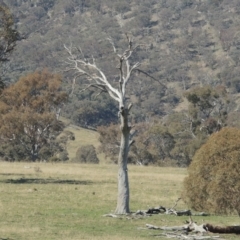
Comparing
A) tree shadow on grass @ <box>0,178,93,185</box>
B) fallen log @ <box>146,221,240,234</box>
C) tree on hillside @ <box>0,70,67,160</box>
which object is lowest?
fallen log @ <box>146,221,240,234</box>

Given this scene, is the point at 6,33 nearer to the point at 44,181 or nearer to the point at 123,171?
the point at 44,181

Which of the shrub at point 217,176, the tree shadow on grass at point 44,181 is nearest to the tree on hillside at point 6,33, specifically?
the tree shadow on grass at point 44,181

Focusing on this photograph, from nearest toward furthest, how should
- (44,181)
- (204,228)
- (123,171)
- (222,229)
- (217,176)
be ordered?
(204,228) → (222,229) → (217,176) → (123,171) → (44,181)

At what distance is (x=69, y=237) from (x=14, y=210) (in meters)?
6.70

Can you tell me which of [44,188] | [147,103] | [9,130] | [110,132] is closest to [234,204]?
[44,188]

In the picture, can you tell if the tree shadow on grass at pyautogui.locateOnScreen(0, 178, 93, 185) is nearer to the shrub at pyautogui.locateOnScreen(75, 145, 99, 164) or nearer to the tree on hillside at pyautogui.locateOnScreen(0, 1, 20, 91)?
the tree on hillside at pyautogui.locateOnScreen(0, 1, 20, 91)

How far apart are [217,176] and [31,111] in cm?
5185

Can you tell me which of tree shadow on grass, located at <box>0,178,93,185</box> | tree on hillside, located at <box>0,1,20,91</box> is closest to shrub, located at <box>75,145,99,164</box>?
tree on hillside, located at <box>0,1,20,91</box>

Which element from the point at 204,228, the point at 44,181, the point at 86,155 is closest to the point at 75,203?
the point at 204,228

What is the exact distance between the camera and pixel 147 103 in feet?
592

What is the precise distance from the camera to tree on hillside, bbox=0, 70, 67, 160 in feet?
239

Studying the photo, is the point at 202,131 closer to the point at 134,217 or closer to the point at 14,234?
the point at 134,217

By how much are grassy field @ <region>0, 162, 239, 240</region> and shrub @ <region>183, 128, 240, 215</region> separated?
0.61m

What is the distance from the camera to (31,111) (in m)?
74.2
